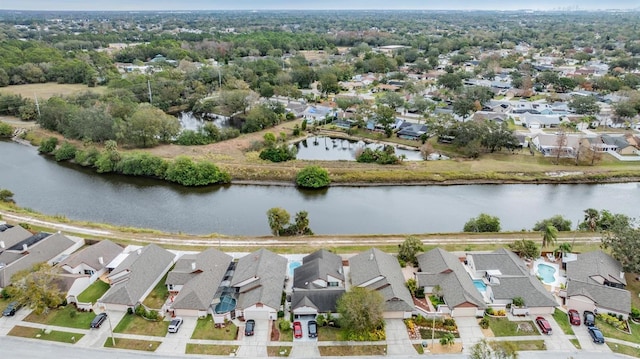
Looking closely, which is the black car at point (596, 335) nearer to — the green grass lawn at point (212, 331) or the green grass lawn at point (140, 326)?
the green grass lawn at point (212, 331)

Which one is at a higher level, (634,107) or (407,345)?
(634,107)

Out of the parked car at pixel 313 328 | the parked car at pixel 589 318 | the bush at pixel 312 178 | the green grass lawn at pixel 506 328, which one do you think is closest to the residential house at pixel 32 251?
the parked car at pixel 313 328

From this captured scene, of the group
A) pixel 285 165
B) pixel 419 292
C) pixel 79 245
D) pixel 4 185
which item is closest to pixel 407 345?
pixel 419 292

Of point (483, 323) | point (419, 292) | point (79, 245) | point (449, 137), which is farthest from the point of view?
point (449, 137)

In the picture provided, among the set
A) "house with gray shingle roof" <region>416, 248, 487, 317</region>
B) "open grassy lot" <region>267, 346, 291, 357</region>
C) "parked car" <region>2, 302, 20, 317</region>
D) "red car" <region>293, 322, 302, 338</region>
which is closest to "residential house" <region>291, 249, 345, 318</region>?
"red car" <region>293, 322, 302, 338</region>

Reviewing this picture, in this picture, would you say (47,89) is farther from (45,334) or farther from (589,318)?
(589,318)

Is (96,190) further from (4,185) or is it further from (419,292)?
(419,292)
